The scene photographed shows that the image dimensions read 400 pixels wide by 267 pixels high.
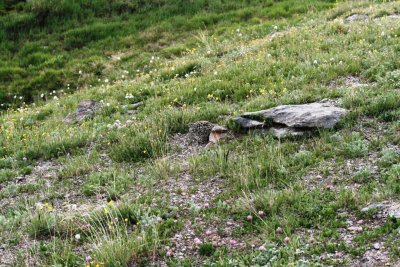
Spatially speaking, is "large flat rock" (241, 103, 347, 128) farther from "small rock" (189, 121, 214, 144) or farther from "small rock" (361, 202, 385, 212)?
"small rock" (361, 202, 385, 212)

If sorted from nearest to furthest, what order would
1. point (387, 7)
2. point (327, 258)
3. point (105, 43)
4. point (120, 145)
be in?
1. point (327, 258)
2. point (120, 145)
3. point (387, 7)
4. point (105, 43)

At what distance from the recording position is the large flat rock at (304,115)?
8695 mm

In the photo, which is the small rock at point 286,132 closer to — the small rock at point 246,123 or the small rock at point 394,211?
the small rock at point 246,123

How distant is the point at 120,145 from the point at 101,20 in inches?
533

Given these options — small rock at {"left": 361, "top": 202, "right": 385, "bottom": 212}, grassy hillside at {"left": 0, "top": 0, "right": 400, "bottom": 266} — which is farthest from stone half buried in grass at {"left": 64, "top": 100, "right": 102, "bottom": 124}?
small rock at {"left": 361, "top": 202, "right": 385, "bottom": 212}

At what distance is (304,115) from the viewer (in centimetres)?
891

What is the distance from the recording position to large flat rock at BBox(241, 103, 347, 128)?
8695 mm

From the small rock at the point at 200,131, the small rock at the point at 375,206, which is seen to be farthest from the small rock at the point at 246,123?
the small rock at the point at 375,206

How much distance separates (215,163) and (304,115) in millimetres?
2013

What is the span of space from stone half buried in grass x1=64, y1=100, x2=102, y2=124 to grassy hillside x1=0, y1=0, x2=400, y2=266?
310mm

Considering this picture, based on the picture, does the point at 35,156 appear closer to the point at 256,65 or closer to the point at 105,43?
the point at 256,65

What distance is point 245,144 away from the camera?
8.77 meters

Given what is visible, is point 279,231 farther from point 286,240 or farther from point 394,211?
point 394,211

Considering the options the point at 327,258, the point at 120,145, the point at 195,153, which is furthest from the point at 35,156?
the point at 327,258
